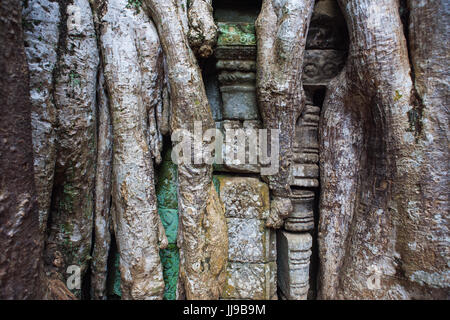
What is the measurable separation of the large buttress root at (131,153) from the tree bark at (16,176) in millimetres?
429

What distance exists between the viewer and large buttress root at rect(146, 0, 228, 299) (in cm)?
138

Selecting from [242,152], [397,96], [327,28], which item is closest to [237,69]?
[242,152]

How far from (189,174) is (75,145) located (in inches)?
23.7

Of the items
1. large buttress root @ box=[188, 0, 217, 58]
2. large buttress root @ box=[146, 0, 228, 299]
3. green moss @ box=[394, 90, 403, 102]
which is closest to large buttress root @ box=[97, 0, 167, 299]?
large buttress root @ box=[146, 0, 228, 299]

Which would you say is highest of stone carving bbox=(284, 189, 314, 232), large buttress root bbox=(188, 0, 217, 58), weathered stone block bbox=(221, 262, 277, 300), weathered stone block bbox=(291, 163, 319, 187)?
large buttress root bbox=(188, 0, 217, 58)

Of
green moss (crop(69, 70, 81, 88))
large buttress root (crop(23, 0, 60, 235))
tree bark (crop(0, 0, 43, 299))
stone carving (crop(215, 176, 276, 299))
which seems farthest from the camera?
stone carving (crop(215, 176, 276, 299))

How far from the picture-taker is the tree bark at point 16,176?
87 cm

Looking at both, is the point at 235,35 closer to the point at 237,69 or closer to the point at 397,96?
the point at 237,69

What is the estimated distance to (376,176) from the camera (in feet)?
4.65

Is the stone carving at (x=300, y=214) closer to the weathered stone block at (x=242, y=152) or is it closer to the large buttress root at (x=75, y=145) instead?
the weathered stone block at (x=242, y=152)

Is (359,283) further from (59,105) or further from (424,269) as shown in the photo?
(59,105)

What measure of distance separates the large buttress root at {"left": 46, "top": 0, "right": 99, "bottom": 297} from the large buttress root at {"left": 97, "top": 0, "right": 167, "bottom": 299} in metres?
0.10

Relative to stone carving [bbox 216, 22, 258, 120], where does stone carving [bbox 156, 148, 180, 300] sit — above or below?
below

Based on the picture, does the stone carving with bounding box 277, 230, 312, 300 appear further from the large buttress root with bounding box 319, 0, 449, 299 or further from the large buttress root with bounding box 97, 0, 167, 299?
the large buttress root with bounding box 97, 0, 167, 299
